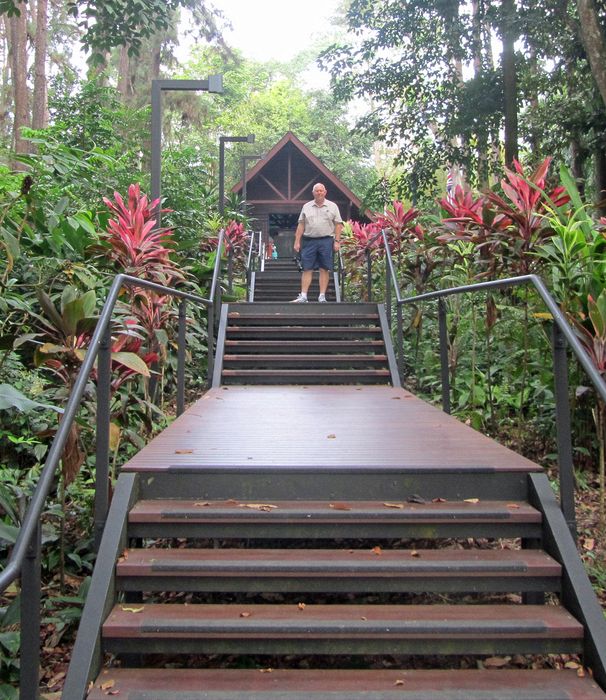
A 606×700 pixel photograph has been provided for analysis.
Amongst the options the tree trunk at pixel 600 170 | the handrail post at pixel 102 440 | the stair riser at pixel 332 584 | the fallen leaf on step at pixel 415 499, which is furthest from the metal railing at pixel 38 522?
the tree trunk at pixel 600 170

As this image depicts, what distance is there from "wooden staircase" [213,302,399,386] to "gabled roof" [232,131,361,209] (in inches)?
447

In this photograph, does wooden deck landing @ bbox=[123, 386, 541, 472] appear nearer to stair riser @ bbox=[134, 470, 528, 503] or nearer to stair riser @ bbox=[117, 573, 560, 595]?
stair riser @ bbox=[134, 470, 528, 503]

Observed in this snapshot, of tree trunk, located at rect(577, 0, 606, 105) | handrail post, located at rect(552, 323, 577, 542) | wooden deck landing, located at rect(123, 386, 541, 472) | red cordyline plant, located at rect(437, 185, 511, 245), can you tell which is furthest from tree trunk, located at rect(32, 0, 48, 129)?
handrail post, located at rect(552, 323, 577, 542)

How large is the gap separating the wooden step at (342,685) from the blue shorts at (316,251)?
20.4ft

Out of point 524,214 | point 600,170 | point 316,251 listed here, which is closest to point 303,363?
point 316,251

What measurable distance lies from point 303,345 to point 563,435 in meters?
3.87

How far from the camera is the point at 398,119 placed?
11906 mm

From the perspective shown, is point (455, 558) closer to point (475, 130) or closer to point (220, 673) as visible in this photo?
point (220, 673)

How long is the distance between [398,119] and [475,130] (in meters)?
1.62

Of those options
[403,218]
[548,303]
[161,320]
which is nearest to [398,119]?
[403,218]

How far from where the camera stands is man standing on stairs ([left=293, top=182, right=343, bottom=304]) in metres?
7.64

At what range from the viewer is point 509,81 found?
9.82 meters

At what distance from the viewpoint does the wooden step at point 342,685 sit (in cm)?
187

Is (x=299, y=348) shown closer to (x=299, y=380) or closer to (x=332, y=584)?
(x=299, y=380)
